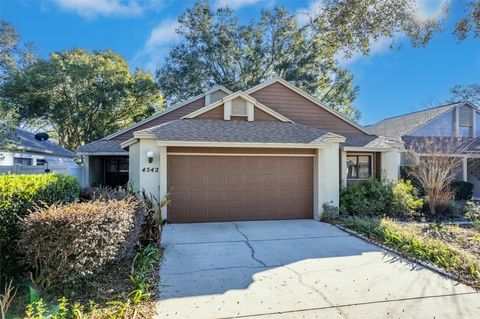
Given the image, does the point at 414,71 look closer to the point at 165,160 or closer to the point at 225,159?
the point at 225,159

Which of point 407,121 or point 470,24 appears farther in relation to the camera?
point 407,121

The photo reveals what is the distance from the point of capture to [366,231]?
7.89 metres

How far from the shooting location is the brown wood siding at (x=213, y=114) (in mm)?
11375

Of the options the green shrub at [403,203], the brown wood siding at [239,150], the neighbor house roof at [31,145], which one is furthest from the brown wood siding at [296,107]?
the neighbor house roof at [31,145]

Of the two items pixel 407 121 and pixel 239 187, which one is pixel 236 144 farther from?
pixel 407 121

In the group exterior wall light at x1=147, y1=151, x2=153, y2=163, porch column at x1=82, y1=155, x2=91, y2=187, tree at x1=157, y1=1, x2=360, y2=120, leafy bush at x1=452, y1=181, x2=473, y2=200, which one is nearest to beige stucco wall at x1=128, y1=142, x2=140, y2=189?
exterior wall light at x1=147, y1=151, x2=153, y2=163

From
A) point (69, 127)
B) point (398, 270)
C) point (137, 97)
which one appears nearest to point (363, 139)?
point (398, 270)

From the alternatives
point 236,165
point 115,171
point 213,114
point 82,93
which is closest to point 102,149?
point 115,171

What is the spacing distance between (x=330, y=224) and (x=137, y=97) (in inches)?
750

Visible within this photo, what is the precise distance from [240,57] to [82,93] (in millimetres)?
12362

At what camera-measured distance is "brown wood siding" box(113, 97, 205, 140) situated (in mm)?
14023

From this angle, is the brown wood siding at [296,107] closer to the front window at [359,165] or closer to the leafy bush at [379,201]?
the front window at [359,165]

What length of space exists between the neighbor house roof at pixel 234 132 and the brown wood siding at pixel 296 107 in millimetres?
2019

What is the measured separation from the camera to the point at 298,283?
4.72m
